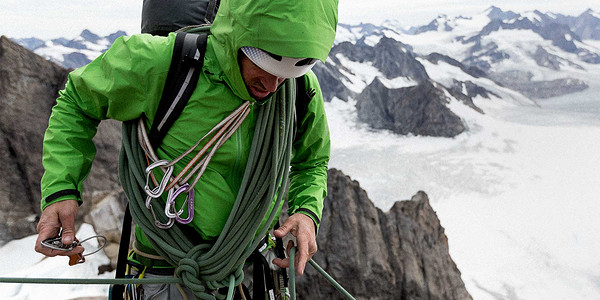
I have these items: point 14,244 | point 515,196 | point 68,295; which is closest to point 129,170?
point 68,295

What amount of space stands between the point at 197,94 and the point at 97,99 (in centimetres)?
45

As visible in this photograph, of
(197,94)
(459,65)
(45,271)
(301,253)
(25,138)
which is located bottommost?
(459,65)

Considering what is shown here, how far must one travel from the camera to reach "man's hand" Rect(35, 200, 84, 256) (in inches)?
68.9

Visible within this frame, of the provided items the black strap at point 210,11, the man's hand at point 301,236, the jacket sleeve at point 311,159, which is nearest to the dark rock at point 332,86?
the jacket sleeve at point 311,159

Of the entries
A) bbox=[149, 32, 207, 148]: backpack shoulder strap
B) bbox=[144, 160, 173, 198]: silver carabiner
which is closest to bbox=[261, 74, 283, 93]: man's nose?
bbox=[149, 32, 207, 148]: backpack shoulder strap

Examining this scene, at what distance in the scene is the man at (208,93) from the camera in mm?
1499

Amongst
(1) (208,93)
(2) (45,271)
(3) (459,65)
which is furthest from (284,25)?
(3) (459,65)

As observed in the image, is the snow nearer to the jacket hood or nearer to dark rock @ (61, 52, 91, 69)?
the jacket hood

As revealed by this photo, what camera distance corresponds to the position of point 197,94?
5.88 ft

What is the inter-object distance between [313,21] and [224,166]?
0.86 metres

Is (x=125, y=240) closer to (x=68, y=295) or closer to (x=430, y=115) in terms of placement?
(x=68, y=295)

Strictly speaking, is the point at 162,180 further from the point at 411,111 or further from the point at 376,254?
the point at 411,111

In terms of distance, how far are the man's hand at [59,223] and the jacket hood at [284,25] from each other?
105cm

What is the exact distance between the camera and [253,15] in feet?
4.91
